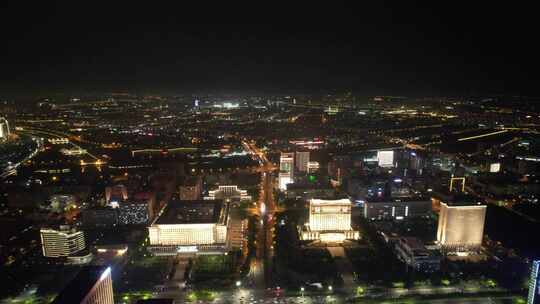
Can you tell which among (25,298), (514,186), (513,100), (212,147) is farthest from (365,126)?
(25,298)

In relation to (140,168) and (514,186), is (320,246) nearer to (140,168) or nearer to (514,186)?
(514,186)

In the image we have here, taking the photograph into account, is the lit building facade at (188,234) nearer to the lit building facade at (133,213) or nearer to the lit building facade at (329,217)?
the lit building facade at (133,213)

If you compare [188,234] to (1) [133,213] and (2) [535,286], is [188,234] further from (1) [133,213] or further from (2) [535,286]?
(2) [535,286]

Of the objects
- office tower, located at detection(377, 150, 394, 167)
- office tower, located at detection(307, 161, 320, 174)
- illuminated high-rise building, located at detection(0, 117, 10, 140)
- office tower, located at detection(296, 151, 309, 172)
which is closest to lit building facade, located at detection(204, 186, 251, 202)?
office tower, located at detection(296, 151, 309, 172)

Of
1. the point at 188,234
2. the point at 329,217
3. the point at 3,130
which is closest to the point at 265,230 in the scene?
the point at 329,217

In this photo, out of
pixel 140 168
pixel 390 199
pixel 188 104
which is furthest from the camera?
pixel 188 104
